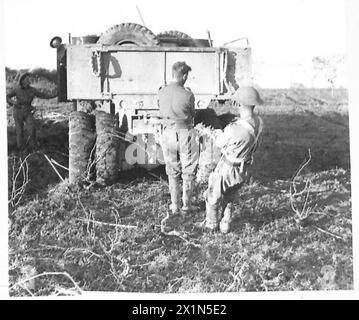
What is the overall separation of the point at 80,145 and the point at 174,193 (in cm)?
89

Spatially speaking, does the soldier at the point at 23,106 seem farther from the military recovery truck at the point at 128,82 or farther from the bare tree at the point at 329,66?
the bare tree at the point at 329,66

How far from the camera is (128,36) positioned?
541 cm

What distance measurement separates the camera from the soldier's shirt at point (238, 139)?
4836 millimetres

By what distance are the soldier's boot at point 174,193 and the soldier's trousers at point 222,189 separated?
10.2 inches

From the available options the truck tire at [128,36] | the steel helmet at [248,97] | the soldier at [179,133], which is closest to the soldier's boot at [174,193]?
the soldier at [179,133]

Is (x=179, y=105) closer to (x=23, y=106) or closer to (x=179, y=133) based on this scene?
(x=179, y=133)

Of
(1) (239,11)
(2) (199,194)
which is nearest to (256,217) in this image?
(2) (199,194)

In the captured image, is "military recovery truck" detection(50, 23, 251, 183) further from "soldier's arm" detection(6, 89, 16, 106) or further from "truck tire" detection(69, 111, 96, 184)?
"soldier's arm" detection(6, 89, 16, 106)

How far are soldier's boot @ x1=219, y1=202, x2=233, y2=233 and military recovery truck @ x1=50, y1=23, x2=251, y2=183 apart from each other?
71 cm

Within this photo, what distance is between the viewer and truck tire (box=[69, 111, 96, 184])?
5.34 metres

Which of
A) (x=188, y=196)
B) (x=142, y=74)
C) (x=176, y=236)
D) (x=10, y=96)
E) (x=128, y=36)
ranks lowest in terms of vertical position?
(x=176, y=236)

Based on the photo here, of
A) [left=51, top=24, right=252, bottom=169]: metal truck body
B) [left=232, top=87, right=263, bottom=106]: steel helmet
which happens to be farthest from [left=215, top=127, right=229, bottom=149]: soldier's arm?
[left=51, top=24, right=252, bottom=169]: metal truck body

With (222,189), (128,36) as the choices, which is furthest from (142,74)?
(222,189)
